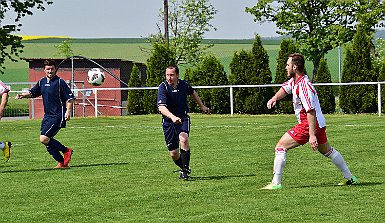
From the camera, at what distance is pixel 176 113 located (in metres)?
12.8

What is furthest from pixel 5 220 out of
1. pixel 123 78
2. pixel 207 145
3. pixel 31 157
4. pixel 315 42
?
pixel 315 42

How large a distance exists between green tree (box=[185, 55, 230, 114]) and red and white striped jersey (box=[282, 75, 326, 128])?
23349mm

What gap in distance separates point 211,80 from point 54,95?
21329mm

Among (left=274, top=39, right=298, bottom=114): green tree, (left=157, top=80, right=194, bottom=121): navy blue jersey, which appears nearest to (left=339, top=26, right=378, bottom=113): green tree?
(left=274, top=39, right=298, bottom=114): green tree

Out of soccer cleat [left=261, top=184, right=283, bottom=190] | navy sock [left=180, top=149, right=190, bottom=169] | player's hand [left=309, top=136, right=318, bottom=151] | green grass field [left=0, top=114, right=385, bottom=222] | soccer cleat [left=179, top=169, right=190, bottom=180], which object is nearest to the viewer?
green grass field [left=0, top=114, right=385, bottom=222]

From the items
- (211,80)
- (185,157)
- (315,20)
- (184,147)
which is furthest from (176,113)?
(315,20)

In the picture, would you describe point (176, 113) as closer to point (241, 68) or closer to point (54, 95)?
point (54, 95)

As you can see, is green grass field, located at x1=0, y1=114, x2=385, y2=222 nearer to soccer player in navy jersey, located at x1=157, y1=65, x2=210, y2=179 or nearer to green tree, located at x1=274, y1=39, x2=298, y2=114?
soccer player in navy jersey, located at x1=157, y1=65, x2=210, y2=179

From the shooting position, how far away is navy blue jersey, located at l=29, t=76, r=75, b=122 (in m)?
15.2

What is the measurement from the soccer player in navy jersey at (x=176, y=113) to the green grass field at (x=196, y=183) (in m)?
0.31

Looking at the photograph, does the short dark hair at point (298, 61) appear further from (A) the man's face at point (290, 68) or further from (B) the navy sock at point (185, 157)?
(B) the navy sock at point (185, 157)

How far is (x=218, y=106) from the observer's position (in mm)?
→ 34594

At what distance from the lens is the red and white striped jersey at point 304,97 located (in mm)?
10906

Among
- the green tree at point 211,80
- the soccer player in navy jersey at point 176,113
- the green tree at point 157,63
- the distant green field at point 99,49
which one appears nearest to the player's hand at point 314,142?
the soccer player in navy jersey at point 176,113
